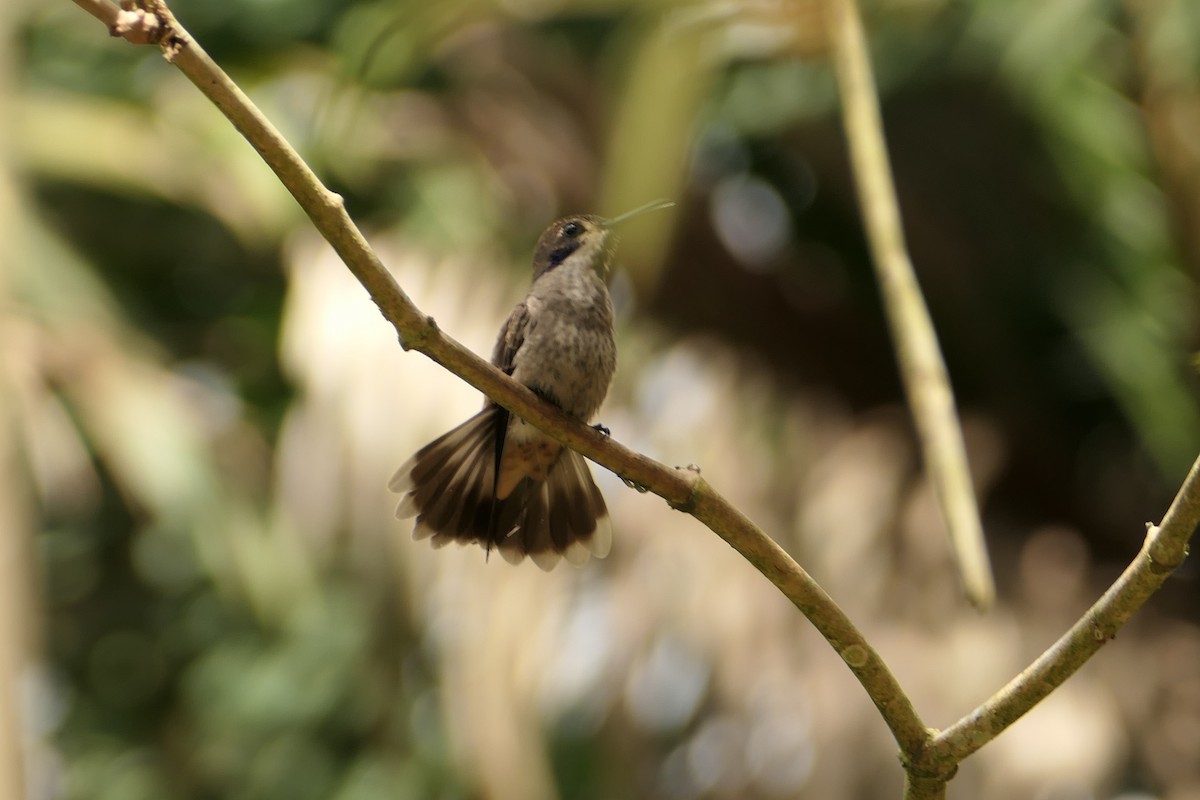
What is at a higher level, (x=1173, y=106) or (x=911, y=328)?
(x=1173, y=106)

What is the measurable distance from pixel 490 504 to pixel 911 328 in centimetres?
98

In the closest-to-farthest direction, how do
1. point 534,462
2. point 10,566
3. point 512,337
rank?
point 10,566 → point 534,462 → point 512,337

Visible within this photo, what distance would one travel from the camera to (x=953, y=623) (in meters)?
4.63

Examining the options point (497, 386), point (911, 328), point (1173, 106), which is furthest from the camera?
point (1173, 106)

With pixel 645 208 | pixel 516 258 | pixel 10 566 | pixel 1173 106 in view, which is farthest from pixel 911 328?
pixel 516 258

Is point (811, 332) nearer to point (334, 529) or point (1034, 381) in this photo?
point (1034, 381)

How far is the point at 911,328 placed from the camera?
251 centimetres

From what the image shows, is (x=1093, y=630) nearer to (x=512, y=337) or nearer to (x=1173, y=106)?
(x=512, y=337)

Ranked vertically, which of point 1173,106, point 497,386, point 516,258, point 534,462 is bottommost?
point 497,386

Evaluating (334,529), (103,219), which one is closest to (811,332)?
(334,529)

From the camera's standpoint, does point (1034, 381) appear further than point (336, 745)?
No

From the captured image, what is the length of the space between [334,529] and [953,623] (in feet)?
7.03

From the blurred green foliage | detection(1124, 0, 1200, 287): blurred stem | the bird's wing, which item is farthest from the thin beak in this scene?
detection(1124, 0, 1200, 287): blurred stem

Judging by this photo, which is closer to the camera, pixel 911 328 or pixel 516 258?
pixel 911 328
